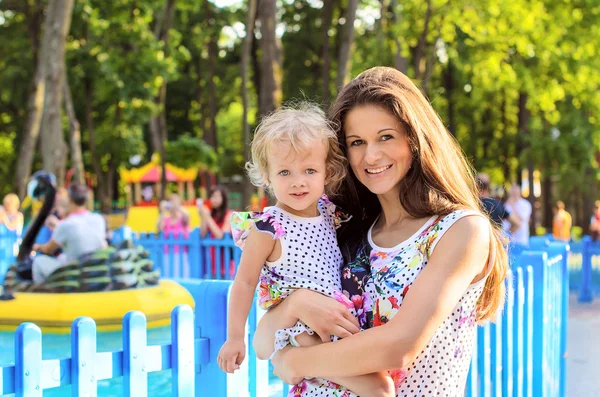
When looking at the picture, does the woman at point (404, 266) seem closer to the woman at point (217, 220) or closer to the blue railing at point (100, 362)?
the blue railing at point (100, 362)

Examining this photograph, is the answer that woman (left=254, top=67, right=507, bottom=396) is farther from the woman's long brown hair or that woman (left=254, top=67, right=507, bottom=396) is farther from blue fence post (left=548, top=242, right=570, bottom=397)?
blue fence post (left=548, top=242, right=570, bottom=397)

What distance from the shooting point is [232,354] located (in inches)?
88.5

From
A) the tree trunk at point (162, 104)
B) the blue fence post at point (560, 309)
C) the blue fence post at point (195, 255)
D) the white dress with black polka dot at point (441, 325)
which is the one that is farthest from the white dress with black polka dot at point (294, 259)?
the tree trunk at point (162, 104)

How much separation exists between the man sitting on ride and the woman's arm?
6.49m

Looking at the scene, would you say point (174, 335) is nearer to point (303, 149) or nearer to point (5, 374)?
point (5, 374)

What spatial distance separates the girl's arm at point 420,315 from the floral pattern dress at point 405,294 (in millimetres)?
67

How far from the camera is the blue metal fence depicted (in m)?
2.10

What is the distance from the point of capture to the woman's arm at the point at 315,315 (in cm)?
199

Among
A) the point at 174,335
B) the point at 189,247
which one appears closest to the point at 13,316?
the point at 189,247

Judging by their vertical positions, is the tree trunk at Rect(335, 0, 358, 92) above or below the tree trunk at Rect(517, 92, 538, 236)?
above

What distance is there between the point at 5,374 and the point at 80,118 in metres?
30.7

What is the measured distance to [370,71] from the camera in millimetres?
2264

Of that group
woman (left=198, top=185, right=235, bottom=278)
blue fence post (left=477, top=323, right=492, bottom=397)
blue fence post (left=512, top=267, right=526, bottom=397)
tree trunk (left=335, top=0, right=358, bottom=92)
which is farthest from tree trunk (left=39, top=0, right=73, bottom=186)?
blue fence post (left=477, top=323, right=492, bottom=397)

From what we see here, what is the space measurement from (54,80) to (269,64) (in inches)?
202
